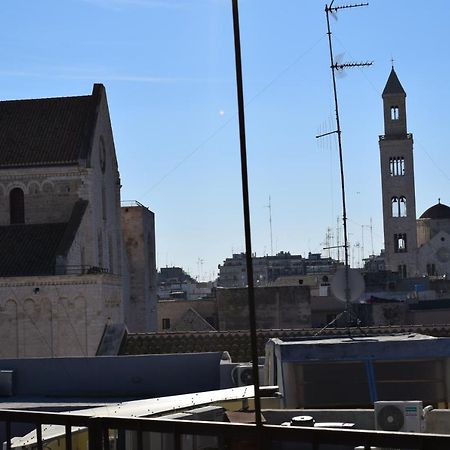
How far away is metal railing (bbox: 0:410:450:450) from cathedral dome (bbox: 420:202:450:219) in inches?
4007

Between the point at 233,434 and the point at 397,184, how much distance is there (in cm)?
8621

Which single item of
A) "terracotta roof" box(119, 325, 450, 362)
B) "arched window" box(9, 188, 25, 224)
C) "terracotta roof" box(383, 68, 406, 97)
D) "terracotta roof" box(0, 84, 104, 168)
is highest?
"terracotta roof" box(383, 68, 406, 97)

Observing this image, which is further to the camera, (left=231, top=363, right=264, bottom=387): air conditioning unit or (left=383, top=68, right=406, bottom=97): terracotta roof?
(left=383, top=68, right=406, bottom=97): terracotta roof

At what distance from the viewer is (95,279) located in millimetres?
33844

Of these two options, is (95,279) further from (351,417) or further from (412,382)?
(351,417)

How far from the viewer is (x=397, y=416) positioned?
33.6ft

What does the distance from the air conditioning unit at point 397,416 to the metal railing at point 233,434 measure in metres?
3.08

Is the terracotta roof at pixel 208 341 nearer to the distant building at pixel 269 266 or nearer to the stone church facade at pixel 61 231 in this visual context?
the stone church facade at pixel 61 231

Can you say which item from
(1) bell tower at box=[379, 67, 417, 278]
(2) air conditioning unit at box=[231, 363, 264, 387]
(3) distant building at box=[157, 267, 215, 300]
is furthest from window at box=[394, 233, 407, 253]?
(2) air conditioning unit at box=[231, 363, 264, 387]

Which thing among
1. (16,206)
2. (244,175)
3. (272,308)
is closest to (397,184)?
(272,308)

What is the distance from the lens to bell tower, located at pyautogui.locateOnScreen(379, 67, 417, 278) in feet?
295

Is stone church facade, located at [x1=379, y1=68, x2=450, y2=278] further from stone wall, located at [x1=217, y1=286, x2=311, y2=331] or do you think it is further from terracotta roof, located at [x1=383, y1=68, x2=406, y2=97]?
stone wall, located at [x1=217, y1=286, x2=311, y2=331]

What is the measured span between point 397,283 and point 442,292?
3595 millimetres

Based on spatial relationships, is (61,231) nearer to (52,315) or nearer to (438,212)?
(52,315)
